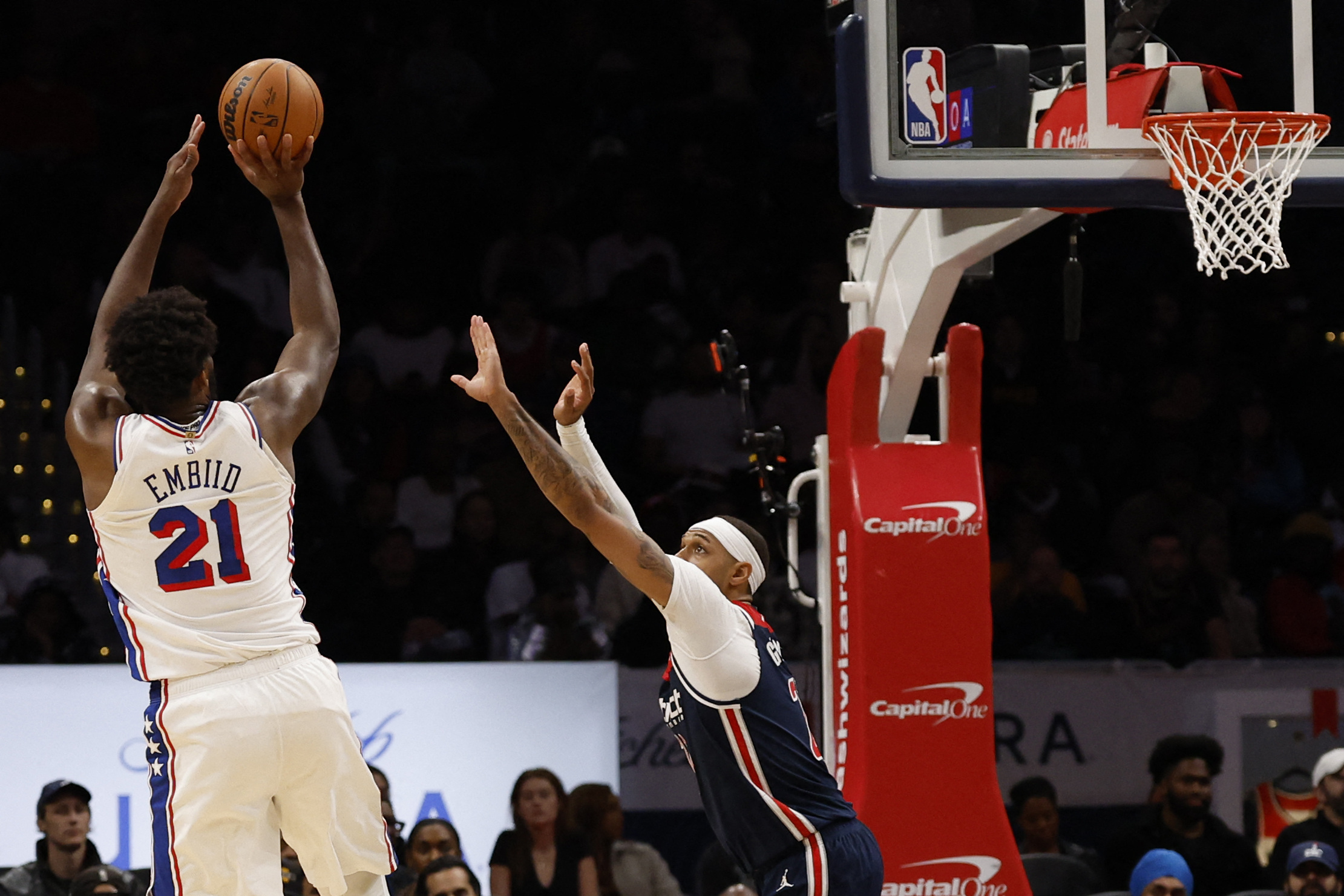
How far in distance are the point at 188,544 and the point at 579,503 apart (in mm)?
1092

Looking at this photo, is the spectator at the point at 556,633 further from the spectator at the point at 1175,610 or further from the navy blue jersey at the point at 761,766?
the navy blue jersey at the point at 761,766

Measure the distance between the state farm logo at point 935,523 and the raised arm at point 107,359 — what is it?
3.67 metres

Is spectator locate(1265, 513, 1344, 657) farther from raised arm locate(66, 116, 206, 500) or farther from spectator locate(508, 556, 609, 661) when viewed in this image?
raised arm locate(66, 116, 206, 500)

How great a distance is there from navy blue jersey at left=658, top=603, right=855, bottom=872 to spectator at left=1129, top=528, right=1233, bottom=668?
5.56 m

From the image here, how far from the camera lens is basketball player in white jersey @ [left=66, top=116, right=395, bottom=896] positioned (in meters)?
4.29

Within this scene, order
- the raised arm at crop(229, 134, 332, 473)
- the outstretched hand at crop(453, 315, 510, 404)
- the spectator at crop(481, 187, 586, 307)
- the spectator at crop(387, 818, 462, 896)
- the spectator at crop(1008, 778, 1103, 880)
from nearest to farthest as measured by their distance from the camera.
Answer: the raised arm at crop(229, 134, 332, 473) → the outstretched hand at crop(453, 315, 510, 404) → the spectator at crop(387, 818, 462, 896) → the spectator at crop(1008, 778, 1103, 880) → the spectator at crop(481, 187, 586, 307)

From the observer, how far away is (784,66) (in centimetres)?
1334

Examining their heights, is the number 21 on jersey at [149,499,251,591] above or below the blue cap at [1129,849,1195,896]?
above

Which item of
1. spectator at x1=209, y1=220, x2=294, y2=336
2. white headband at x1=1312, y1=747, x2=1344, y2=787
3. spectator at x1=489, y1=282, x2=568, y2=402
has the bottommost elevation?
white headband at x1=1312, y1=747, x2=1344, y2=787

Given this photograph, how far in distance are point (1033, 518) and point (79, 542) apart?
5.63 metres

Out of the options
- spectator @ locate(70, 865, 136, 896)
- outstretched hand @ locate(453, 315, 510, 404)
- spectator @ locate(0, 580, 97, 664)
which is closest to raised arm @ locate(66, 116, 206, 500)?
outstretched hand @ locate(453, 315, 510, 404)

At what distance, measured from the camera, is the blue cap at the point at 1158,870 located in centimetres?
771

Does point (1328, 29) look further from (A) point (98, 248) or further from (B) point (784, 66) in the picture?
(A) point (98, 248)

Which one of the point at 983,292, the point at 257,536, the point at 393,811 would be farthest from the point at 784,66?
the point at 257,536
